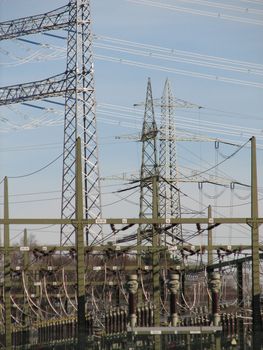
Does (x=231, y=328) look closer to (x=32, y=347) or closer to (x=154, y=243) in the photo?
(x=154, y=243)

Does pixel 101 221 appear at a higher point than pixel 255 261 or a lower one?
higher

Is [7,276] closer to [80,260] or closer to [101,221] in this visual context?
[80,260]

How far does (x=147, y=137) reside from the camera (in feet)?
186

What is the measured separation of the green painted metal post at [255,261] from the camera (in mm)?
32781

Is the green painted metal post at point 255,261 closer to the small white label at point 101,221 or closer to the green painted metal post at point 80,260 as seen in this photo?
the small white label at point 101,221

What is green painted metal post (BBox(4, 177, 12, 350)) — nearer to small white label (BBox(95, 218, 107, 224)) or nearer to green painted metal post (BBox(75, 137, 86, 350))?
green painted metal post (BBox(75, 137, 86, 350))

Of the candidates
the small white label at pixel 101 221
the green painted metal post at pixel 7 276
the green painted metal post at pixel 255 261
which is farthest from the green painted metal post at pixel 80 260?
the green painted metal post at pixel 255 261

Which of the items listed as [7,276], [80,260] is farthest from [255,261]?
[7,276]

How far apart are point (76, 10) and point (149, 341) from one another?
27810 mm

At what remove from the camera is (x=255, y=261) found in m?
34.6

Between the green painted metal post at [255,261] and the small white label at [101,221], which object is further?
the small white label at [101,221]

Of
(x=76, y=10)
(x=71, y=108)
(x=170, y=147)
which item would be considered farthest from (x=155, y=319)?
(x=170, y=147)

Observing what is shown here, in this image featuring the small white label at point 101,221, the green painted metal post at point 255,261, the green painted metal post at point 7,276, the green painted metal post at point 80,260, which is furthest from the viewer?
the green painted metal post at point 7,276

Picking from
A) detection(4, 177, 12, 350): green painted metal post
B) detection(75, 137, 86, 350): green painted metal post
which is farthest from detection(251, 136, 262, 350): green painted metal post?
detection(4, 177, 12, 350): green painted metal post
